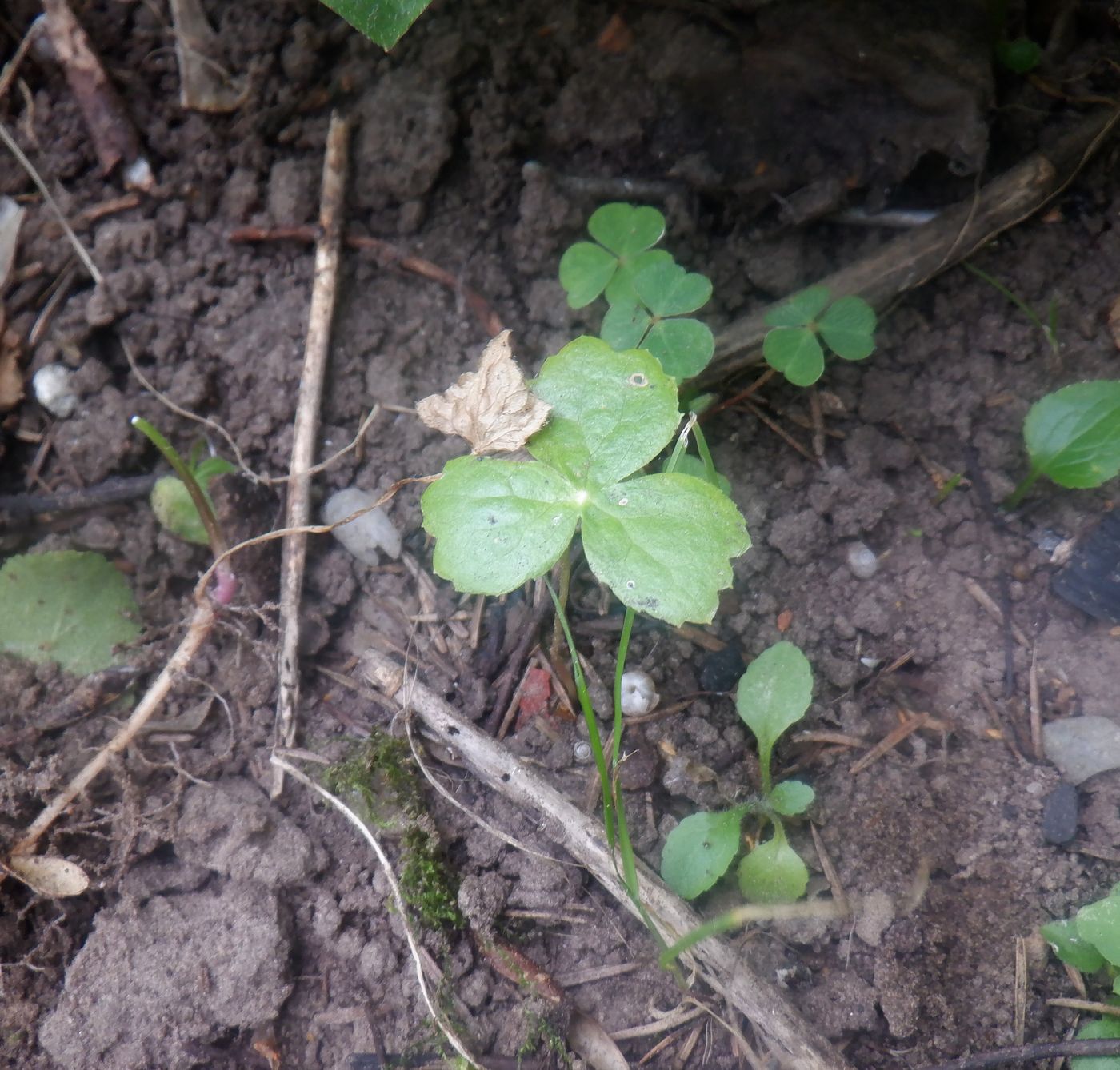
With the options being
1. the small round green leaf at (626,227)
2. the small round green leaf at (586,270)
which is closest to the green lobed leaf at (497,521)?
the small round green leaf at (586,270)

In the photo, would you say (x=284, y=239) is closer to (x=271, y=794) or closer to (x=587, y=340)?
(x=587, y=340)

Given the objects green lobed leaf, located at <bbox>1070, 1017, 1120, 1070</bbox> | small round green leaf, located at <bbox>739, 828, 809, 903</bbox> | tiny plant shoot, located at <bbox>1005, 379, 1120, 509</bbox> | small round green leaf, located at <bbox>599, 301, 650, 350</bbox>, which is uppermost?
small round green leaf, located at <bbox>599, 301, 650, 350</bbox>

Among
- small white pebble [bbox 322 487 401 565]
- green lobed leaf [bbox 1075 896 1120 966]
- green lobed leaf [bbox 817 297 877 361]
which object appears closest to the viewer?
green lobed leaf [bbox 1075 896 1120 966]

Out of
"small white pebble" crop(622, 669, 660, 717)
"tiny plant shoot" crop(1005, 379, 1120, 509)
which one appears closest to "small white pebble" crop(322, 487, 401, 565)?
"small white pebble" crop(622, 669, 660, 717)

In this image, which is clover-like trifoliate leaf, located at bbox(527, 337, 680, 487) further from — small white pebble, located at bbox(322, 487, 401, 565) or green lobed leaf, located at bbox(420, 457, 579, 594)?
small white pebble, located at bbox(322, 487, 401, 565)

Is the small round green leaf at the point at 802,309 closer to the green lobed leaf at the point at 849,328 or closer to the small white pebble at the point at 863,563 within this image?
the green lobed leaf at the point at 849,328
